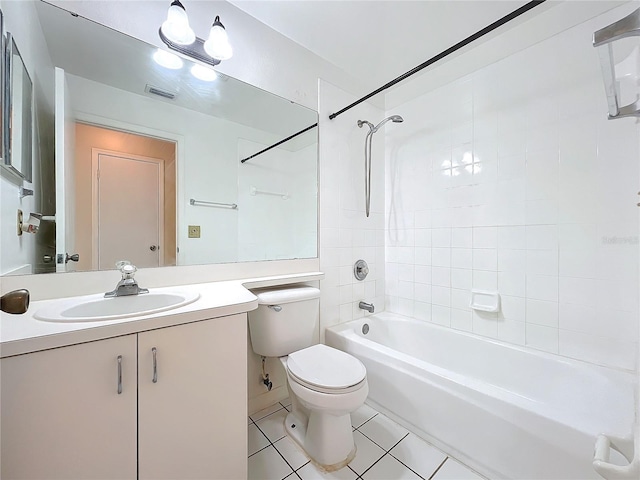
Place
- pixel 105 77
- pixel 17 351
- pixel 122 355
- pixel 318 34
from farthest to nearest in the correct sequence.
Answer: pixel 318 34
pixel 105 77
pixel 122 355
pixel 17 351

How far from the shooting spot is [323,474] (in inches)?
46.6

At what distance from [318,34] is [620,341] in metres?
2.36

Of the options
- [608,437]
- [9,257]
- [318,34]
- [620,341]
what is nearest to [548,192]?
[620,341]

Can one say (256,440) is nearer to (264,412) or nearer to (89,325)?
(264,412)

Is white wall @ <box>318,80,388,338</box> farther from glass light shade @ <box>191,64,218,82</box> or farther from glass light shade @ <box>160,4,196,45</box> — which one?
glass light shade @ <box>160,4,196,45</box>

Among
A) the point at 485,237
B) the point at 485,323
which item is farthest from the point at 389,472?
the point at 485,237

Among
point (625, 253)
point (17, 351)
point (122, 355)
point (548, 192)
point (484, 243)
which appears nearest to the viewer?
point (17, 351)

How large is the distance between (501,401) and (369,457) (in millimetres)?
683

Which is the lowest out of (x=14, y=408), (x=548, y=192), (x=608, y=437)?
(x=608, y=437)

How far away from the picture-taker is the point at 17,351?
614 mm

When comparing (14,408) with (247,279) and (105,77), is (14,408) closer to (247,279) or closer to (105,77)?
(247,279)

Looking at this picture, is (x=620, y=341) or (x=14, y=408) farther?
(x=620, y=341)

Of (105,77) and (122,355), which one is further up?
(105,77)

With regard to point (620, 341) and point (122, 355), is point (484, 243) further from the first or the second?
point (122, 355)
